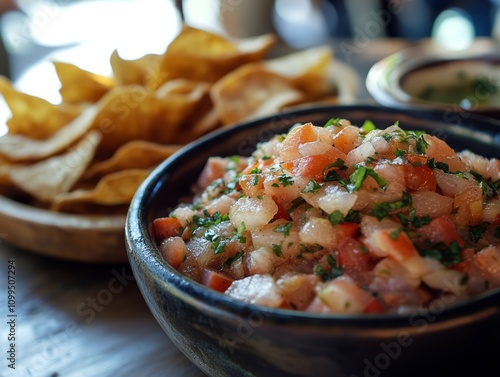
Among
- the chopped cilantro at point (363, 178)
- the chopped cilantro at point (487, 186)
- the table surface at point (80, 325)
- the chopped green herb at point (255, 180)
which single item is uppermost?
the chopped cilantro at point (363, 178)

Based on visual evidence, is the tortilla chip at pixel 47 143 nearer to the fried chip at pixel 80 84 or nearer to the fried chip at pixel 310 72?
the fried chip at pixel 80 84

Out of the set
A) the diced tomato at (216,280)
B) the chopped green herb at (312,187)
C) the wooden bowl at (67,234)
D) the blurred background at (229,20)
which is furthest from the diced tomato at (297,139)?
the blurred background at (229,20)

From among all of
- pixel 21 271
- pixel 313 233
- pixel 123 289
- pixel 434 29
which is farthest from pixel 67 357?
pixel 434 29

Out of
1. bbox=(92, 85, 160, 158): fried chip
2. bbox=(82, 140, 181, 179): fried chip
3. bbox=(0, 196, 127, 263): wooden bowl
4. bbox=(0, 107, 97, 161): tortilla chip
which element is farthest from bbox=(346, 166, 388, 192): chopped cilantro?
bbox=(0, 107, 97, 161): tortilla chip

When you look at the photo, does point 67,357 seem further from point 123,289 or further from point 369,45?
point 369,45

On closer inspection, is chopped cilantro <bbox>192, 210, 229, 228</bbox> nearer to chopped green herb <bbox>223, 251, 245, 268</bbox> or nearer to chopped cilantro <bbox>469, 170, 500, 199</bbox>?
chopped green herb <bbox>223, 251, 245, 268</bbox>

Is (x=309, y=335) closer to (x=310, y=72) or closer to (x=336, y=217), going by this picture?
(x=336, y=217)

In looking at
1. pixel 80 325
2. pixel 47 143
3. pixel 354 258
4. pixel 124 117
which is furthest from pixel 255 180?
pixel 47 143
